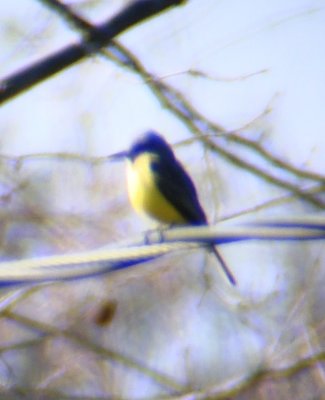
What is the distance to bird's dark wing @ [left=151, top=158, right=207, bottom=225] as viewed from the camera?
19.4 feet

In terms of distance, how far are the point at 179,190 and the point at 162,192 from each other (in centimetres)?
12

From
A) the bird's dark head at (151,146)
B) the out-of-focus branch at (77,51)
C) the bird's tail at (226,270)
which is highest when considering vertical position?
the out-of-focus branch at (77,51)

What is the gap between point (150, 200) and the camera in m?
5.93

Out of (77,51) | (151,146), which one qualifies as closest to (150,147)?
(151,146)

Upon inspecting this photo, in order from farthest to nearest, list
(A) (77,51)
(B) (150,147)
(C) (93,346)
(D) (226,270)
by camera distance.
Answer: (B) (150,147) < (D) (226,270) < (C) (93,346) < (A) (77,51)

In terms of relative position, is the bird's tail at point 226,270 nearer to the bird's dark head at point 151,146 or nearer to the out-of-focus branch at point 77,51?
the bird's dark head at point 151,146

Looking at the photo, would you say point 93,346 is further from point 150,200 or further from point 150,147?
point 150,147

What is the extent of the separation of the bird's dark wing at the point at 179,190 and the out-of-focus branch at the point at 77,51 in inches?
101

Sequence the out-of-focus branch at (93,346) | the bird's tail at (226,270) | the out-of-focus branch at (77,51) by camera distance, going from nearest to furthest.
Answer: the out-of-focus branch at (77,51)
the out-of-focus branch at (93,346)
the bird's tail at (226,270)

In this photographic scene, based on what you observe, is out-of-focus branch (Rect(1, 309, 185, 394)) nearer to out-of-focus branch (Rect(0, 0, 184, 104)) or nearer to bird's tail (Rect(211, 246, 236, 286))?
bird's tail (Rect(211, 246, 236, 286))

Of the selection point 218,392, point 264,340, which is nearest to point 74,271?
point 218,392

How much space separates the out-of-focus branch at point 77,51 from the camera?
11.1 feet

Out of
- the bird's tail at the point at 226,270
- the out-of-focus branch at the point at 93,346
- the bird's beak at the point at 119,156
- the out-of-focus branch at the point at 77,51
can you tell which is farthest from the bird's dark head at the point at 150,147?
the out-of-focus branch at the point at 77,51

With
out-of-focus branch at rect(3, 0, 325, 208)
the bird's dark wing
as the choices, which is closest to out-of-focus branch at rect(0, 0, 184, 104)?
out-of-focus branch at rect(3, 0, 325, 208)
